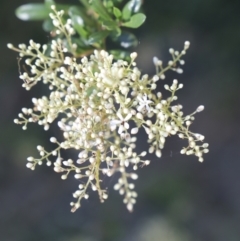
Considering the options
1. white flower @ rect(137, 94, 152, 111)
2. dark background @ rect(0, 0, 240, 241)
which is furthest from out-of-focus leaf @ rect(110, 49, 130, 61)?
dark background @ rect(0, 0, 240, 241)

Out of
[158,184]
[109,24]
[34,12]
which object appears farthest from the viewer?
[158,184]

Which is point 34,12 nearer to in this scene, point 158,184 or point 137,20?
point 137,20

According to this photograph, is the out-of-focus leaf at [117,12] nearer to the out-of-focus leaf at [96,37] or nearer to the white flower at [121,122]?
the out-of-focus leaf at [96,37]

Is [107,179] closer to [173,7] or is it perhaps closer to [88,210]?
[88,210]

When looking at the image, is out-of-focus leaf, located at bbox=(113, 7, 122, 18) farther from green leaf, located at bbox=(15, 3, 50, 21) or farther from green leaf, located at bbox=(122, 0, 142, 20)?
green leaf, located at bbox=(15, 3, 50, 21)

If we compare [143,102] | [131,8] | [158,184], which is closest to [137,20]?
[131,8]
